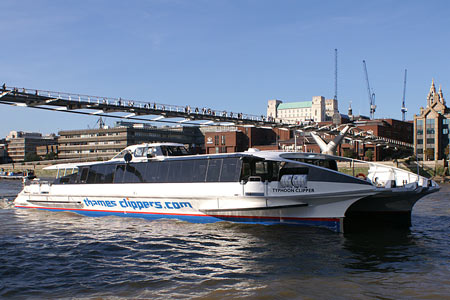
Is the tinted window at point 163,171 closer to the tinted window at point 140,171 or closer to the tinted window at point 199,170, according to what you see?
the tinted window at point 140,171

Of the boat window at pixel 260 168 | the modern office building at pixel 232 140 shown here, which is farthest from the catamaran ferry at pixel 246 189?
the modern office building at pixel 232 140

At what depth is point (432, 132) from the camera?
92438 mm

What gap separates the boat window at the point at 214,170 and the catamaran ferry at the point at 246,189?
0.16 ft

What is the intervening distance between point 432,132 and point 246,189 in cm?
8623

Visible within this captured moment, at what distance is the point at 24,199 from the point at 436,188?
82.9ft

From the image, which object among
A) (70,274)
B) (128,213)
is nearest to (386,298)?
(70,274)

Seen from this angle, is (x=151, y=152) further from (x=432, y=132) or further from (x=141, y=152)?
(x=432, y=132)

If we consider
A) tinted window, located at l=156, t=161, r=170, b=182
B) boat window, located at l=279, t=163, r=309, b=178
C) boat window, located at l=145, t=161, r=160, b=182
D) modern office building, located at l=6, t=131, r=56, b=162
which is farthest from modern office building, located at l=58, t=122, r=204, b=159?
boat window, located at l=279, t=163, r=309, b=178

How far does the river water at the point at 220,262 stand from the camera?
10.9 metres

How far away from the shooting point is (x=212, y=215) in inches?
790

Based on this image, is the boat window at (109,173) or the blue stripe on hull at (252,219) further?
the boat window at (109,173)

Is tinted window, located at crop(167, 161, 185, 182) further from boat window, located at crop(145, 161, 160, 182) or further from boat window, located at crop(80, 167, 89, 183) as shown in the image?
boat window, located at crop(80, 167, 89, 183)

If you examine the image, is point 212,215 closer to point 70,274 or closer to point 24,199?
point 70,274

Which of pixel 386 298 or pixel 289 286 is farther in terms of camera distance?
pixel 289 286
